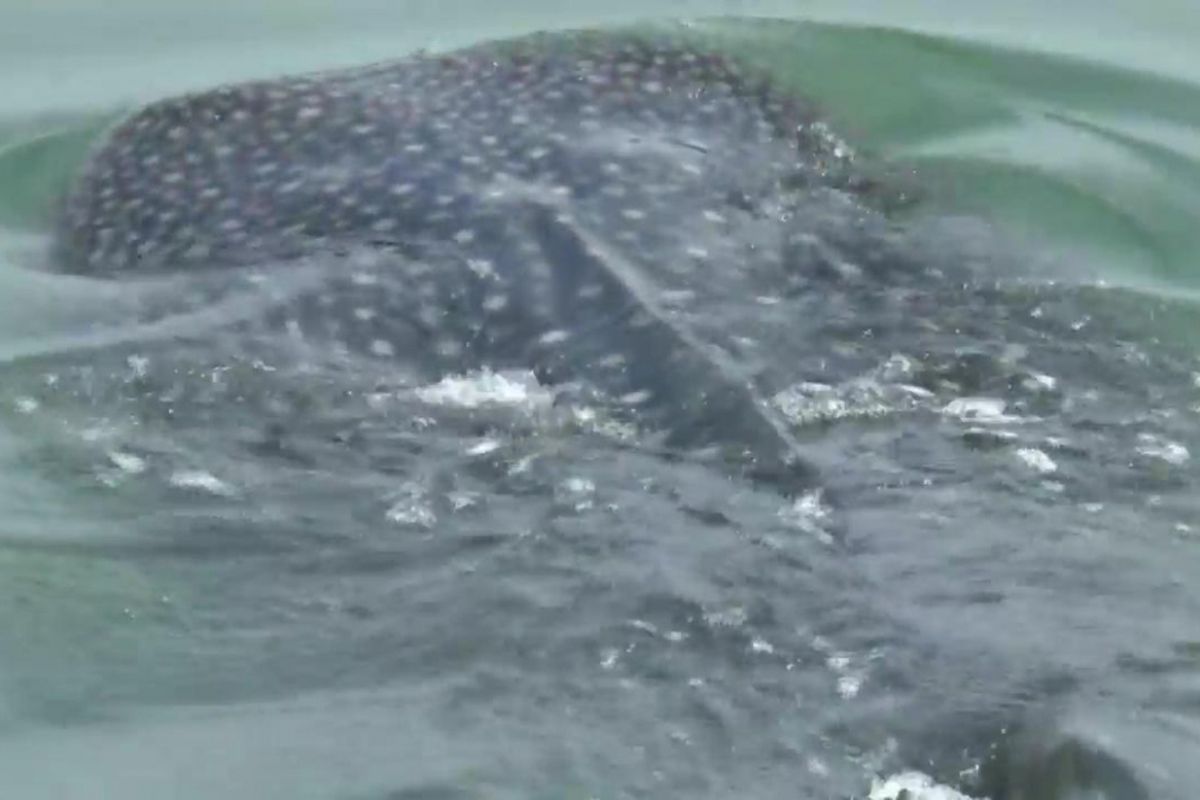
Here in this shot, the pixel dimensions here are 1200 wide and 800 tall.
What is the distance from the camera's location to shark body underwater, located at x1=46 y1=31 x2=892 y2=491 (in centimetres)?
582

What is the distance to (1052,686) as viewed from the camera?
14.6 feet

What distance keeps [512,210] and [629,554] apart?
1.52 m

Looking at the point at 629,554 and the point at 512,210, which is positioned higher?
the point at 512,210

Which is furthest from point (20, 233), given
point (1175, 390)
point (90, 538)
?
point (1175, 390)

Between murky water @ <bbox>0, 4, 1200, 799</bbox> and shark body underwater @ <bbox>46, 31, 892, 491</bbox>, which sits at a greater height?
shark body underwater @ <bbox>46, 31, 892, 491</bbox>

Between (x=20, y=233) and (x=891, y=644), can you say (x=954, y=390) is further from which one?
(x=20, y=233)

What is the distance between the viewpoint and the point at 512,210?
6234 mm

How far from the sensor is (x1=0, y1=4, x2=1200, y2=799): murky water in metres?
4.42

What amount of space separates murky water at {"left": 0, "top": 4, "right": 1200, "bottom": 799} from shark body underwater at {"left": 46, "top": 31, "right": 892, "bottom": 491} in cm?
10

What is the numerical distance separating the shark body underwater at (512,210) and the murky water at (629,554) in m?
0.10

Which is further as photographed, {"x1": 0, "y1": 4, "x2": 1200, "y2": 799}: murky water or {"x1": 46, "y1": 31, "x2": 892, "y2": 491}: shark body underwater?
{"x1": 46, "y1": 31, "x2": 892, "y2": 491}: shark body underwater

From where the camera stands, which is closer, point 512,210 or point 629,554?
point 629,554

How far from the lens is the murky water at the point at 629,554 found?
4418mm

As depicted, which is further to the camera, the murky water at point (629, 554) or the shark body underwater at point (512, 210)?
the shark body underwater at point (512, 210)
